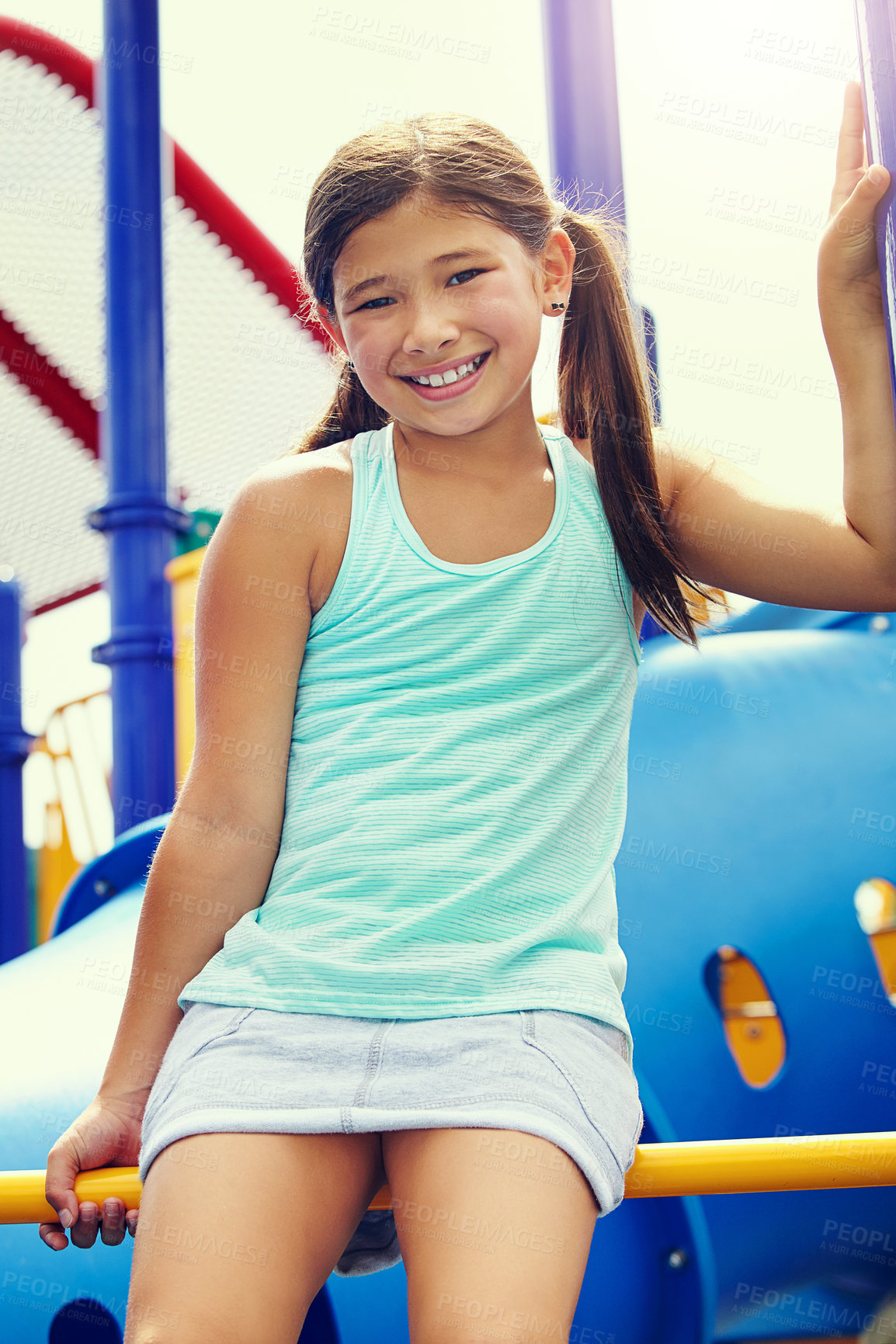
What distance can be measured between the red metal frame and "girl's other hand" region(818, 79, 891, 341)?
9.72 feet

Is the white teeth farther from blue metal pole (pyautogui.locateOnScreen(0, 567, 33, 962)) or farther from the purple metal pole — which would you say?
blue metal pole (pyautogui.locateOnScreen(0, 567, 33, 962))

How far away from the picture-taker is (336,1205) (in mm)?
829

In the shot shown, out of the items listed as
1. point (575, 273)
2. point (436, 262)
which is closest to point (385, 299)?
point (436, 262)

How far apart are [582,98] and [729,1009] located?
1.52 meters

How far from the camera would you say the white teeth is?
1037 millimetres

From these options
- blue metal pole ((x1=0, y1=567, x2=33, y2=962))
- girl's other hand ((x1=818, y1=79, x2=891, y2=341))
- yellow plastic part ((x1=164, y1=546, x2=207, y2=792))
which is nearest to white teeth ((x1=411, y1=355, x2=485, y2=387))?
girl's other hand ((x1=818, y1=79, x2=891, y2=341))

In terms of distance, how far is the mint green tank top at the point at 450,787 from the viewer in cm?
88

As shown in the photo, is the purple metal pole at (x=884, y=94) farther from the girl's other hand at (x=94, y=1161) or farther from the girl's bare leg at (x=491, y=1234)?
the girl's other hand at (x=94, y=1161)

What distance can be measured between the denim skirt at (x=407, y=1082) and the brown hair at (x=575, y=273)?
403 mm

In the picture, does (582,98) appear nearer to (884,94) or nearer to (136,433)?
(136,433)

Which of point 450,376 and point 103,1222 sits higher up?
point 450,376

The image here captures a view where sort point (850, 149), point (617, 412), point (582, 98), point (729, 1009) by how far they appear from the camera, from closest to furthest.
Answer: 1. point (850, 149)
2. point (617, 412)
3. point (729, 1009)
4. point (582, 98)

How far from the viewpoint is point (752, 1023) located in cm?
144

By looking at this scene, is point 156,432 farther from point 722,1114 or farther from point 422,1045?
point 422,1045
